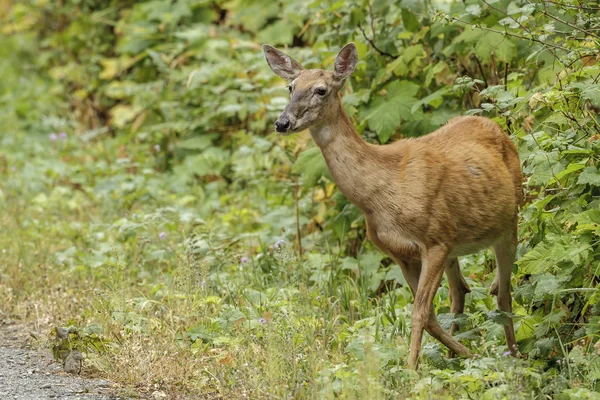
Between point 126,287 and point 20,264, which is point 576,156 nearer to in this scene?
point 126,287

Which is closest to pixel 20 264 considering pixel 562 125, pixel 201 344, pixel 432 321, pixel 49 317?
pixel 49 317

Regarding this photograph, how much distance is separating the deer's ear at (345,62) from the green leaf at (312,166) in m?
1.29

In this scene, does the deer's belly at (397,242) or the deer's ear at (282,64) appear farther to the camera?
the deer's ear at (282,64)

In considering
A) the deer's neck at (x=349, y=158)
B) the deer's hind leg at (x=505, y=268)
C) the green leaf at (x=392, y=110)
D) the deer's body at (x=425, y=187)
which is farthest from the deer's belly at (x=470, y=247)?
the green leaf at (x=392, y=110)

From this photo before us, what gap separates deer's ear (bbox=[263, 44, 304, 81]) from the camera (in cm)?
538

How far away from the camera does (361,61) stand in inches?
269

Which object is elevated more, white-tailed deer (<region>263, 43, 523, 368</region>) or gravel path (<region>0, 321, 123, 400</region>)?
white-tailed deer (<region>263, 43, 523, 368</region>)

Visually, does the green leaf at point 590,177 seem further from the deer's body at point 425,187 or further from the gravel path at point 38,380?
the gravel path at point 38,380

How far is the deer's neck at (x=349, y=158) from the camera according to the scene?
16.1ft

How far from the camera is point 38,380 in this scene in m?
4.88

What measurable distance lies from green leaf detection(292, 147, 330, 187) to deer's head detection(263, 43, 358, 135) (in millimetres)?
1220

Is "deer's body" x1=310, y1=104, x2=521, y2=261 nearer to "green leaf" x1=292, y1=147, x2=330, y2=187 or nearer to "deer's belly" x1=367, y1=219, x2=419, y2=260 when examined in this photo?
"deer's belly" x1=367, y1=219, x2=419, y2=260

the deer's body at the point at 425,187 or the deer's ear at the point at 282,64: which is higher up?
the deer's ear at the point at 282,64

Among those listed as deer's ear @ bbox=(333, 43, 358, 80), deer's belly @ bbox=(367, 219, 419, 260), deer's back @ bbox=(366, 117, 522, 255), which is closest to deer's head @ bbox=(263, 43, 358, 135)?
deer's ear @ bbox=(333, 43, 358, 80)
